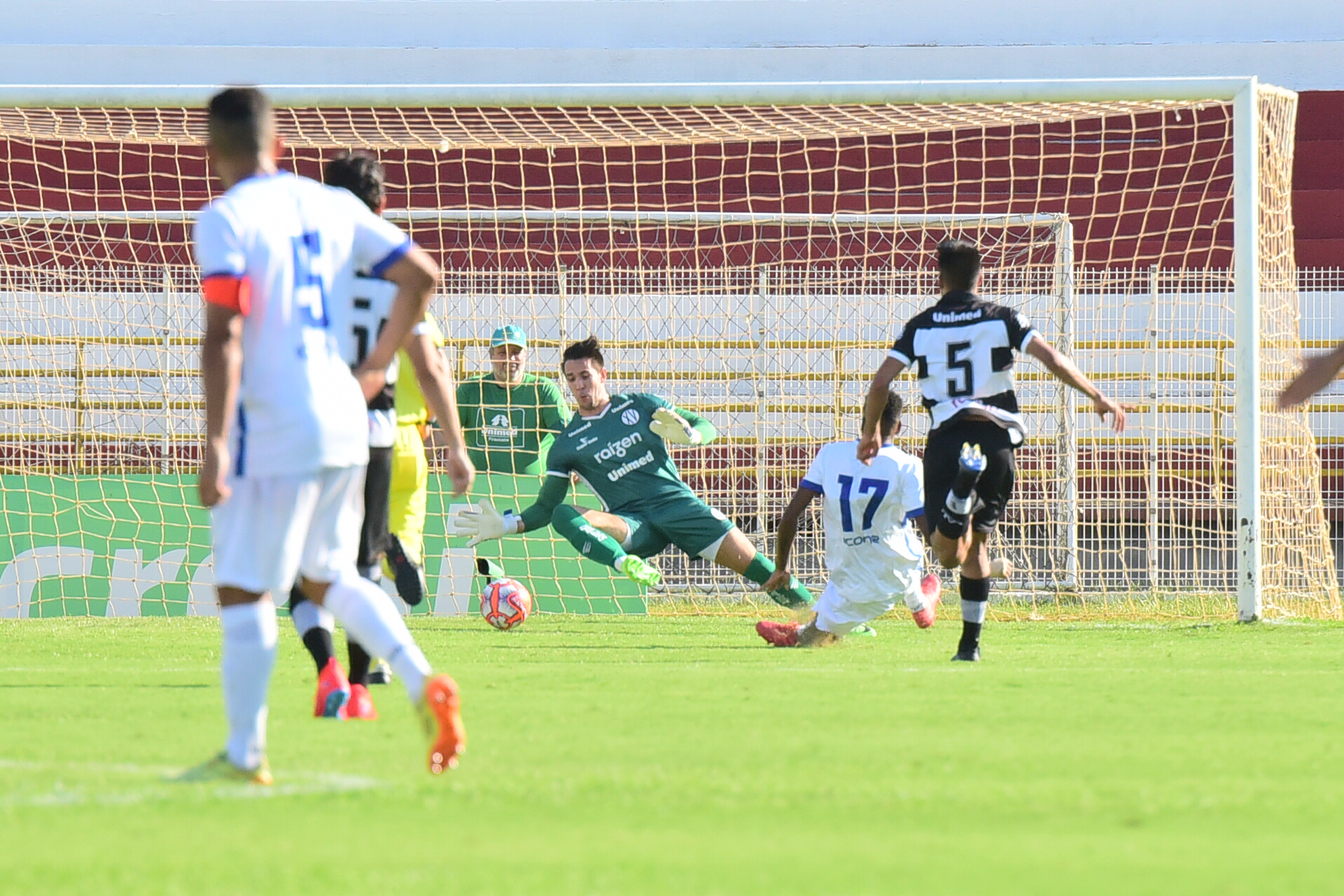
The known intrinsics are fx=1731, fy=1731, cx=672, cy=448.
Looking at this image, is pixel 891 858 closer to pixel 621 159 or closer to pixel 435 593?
pixel 435 593

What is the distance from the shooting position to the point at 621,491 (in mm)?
9938

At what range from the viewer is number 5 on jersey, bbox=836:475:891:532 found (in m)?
7.86

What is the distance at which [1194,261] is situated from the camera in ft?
63.9

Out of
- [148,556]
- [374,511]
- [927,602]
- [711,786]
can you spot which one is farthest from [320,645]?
[148,556]

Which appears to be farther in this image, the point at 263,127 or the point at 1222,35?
the point at 1222,35

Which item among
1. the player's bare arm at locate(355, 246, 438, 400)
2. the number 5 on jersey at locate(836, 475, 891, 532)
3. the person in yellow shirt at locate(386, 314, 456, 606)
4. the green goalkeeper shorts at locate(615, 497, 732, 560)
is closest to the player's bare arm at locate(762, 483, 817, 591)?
the number 5 on jersey at locate(836, 475, 891, 532)

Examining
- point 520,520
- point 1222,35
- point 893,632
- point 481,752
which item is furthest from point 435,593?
point 1222,35

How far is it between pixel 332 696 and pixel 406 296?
4.49 ft

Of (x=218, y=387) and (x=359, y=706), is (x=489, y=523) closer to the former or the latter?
(x=359, y=706)

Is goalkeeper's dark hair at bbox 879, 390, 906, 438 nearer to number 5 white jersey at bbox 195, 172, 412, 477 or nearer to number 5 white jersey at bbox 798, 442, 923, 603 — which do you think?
number 5 white jersey at bbox 798, 442, 923, 603

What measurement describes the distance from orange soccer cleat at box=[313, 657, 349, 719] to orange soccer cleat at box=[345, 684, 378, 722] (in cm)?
1

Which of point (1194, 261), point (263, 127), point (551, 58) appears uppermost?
point (551, 58)

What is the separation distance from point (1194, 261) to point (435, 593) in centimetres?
1155

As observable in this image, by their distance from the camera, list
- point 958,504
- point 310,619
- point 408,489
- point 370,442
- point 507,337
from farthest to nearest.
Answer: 1. point 507,337
2. point 958,504
3. point 408,489
4. point 370,442
5. point 310,619
